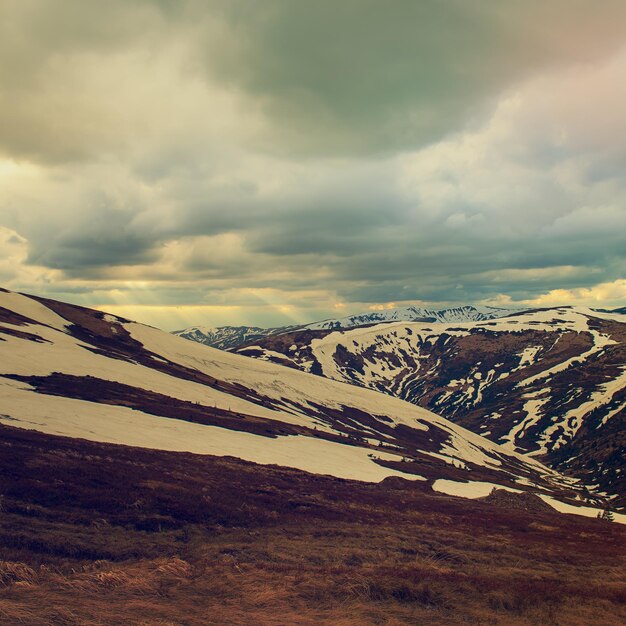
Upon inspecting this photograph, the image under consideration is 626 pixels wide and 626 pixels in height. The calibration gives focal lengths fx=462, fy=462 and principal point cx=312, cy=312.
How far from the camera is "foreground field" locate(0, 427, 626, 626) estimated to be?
1902cm

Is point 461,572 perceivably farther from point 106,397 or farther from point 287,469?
point 106,397

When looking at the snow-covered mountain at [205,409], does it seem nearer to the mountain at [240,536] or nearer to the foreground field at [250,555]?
the mountain at [240,536]

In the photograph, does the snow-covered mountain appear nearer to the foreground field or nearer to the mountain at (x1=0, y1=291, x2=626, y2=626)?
the mountain at (x1=0, y1=291, x2=626, y2=626)

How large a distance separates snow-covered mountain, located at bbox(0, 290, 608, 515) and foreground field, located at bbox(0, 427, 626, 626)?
17.8 metres

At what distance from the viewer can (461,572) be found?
25234 mm

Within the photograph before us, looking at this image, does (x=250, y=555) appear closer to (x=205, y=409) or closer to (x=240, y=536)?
(x=240, y=536)

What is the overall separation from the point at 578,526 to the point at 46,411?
60150mm

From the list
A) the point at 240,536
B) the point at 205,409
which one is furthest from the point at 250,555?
the point at 205,409

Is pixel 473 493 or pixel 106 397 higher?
pixel 106 397

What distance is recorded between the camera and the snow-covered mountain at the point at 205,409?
62.4 m

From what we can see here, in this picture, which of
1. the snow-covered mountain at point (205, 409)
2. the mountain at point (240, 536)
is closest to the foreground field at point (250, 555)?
the mountain at point (240, 536)

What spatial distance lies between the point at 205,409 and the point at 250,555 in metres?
72.4

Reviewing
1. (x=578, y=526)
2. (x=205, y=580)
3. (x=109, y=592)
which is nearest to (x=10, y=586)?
(x=109, y=592)

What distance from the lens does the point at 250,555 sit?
26.0 meters
